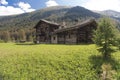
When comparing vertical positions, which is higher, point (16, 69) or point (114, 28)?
point (114, 28)

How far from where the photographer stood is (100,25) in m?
26.4

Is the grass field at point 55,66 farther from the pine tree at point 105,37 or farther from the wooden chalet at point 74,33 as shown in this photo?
the wooden chalet at point 74,33

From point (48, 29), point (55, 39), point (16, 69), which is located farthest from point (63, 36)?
point (16, 69)

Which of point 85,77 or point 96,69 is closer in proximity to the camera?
point 85,77

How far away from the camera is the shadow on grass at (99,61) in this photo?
2249 cm

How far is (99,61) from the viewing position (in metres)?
24.0

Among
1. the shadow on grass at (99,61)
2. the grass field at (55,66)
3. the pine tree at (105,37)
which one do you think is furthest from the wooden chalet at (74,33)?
the shadow on grass at (99,61)

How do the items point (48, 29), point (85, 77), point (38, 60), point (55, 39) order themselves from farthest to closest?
point (48, 29) < point (55, 39) < point (38, 60) < point (85, 77)

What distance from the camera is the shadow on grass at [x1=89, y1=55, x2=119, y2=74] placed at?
22492 mm

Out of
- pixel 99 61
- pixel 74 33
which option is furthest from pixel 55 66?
pixel 74 33

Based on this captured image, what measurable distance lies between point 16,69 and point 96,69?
29.4ft

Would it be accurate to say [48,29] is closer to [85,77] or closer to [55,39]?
[55,39]

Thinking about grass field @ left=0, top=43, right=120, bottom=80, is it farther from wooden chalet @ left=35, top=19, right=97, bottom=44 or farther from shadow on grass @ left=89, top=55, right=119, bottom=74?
wooden chalet @ left=35, top=19, right=97, bottom=44

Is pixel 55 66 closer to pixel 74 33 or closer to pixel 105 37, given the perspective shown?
pixel 105 37
